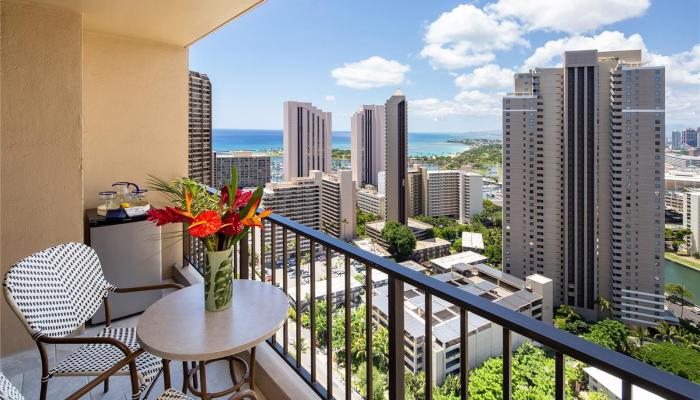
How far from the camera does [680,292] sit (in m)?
5.62

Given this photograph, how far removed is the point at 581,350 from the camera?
0.70 m

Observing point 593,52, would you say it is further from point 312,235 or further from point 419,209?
point 312,235

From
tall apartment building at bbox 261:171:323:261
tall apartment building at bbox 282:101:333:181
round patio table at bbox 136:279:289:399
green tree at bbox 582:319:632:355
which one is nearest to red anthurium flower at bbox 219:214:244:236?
round patio table at bbox 136:279:289:399

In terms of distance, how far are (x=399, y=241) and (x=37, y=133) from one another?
25.9 feet

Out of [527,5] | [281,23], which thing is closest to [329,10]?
[281,23]

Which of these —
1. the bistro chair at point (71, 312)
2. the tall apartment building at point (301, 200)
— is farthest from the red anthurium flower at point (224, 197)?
the tall apartment building at point (301, 200)

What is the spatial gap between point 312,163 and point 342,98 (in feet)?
52.1

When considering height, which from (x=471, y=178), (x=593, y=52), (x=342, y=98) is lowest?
(x=471, y=178)

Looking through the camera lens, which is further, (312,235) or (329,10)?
(329,10)

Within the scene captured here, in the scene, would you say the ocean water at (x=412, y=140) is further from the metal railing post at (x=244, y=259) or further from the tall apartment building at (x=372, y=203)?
the metal railing post at (x=244, y=259)

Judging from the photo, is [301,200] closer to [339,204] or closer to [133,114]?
[339,204]

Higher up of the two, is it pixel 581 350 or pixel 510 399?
pixel 581 350

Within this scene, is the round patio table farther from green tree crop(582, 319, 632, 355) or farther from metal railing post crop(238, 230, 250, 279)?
green tree crop(582, 319, 632, 355)

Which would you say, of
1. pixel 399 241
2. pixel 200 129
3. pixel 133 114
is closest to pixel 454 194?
pixel 399 241
